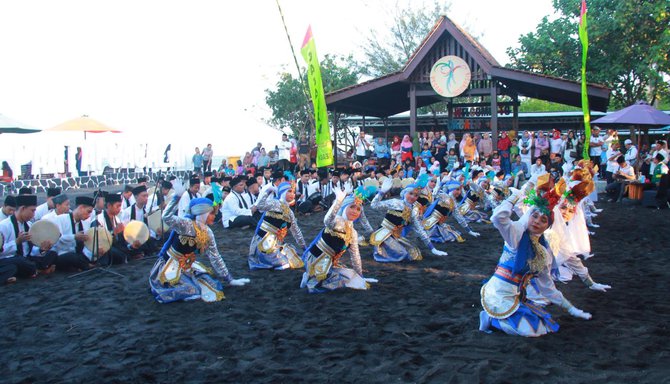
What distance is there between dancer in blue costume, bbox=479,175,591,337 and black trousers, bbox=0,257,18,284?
6087 mm

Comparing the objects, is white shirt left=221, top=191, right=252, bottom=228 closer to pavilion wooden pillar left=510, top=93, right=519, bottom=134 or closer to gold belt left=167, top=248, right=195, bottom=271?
gold belt left=167, top=248, right=195, bottom=271

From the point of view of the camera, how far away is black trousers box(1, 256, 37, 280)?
7383 millimetres

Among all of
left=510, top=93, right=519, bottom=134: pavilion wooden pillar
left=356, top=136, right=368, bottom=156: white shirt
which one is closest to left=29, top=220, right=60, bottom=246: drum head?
left=356, top=136, right=368, bottom=156: white shirt

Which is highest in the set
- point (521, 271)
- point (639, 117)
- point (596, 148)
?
point (639, 117)

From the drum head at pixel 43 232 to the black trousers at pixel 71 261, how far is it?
0.42 metres

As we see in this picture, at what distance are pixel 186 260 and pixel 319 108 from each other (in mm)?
Result: 3252

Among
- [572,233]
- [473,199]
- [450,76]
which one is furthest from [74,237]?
[450,76]

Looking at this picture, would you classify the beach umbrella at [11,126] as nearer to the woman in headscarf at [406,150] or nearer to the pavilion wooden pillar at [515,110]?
the woman in headscarf at [406,150]

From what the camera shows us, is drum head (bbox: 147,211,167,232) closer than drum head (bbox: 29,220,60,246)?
No

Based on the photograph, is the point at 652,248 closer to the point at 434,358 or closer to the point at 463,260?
the point at 463,260

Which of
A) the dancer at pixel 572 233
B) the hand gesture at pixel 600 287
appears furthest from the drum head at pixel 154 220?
the hand gesture at pixel 600 287

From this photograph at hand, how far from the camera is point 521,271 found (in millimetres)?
4824

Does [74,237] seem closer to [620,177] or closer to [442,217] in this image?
[442,217]

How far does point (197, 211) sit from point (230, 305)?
1120mm
